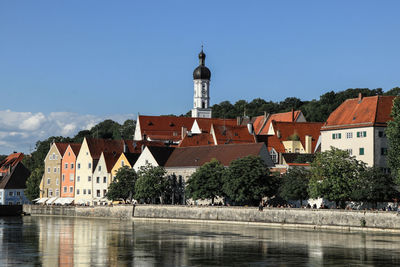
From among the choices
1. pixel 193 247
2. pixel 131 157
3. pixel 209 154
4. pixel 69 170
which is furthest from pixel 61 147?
pixel 193 247

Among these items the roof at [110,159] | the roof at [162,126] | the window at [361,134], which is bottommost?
the roof at [110,159]

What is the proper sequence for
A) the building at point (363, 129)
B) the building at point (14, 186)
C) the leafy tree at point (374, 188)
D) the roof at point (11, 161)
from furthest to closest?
the roof at point (11, 161)
the building at point (14, 186)
the building at point (363, 129)
the leafy tree at point (374, 188)

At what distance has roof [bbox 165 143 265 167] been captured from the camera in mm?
105744

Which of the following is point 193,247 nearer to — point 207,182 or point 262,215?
point 262,215

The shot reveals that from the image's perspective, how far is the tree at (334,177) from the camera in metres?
83.4

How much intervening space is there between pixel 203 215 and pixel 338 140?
2063cm

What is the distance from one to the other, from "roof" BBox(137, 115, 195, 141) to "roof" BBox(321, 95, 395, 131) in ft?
215

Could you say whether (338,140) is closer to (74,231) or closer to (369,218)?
(369,218)

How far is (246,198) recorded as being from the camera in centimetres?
9312

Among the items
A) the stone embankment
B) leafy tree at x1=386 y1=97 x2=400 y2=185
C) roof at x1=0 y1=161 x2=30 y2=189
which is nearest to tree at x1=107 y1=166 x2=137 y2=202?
the stone embankment

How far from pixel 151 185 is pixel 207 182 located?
12339mm

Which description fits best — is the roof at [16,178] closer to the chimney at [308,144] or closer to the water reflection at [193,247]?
the chimney at [308,144]

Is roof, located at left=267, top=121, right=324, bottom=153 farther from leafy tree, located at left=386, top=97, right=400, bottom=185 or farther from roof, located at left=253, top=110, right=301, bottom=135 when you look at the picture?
leafy tree, located at left=386, top=97, right=400, bottom=185

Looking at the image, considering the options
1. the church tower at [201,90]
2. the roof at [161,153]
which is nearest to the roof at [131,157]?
the roof at [161,153]
